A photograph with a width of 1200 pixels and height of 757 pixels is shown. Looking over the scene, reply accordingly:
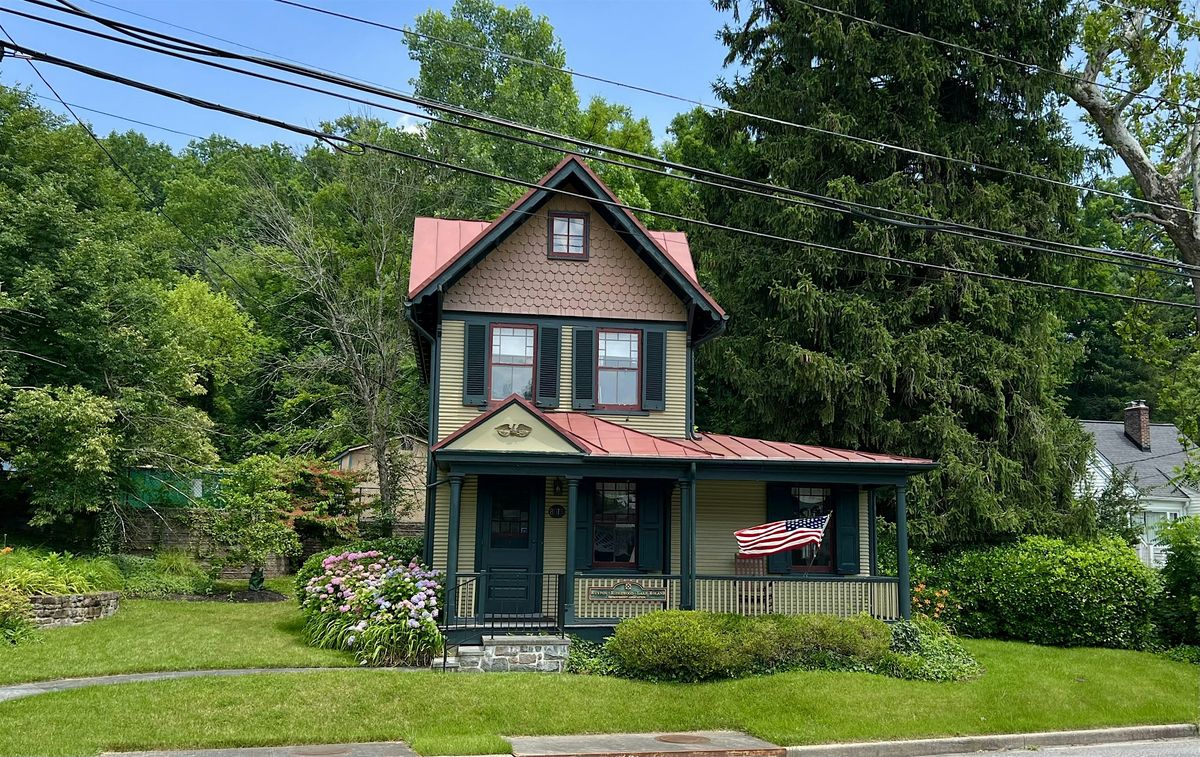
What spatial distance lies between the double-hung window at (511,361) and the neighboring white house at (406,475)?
39.0 ft

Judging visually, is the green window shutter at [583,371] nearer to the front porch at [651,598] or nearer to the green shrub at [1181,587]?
the front porch at [651,598]

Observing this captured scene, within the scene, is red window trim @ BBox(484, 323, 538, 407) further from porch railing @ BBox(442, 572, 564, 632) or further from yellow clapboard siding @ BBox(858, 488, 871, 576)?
yellow clapboard siding @ BBox(858, 488, 871, 576)

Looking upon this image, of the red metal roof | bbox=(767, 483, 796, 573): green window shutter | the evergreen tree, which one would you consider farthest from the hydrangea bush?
the evergreen tree

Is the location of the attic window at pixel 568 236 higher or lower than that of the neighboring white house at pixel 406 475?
higher

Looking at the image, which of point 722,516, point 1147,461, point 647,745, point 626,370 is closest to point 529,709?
point 647,745

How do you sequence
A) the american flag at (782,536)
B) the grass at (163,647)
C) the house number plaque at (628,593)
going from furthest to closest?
the house number plaque at (628,593) < the american flag at (782,536) < the grass at (163,647)

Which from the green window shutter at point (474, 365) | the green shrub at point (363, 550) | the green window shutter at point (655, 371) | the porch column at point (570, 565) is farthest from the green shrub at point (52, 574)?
the green window shutter at point (655, 371)

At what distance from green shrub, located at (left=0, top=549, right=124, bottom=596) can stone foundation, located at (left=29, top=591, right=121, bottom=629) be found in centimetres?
16

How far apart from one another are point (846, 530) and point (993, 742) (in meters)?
6.86

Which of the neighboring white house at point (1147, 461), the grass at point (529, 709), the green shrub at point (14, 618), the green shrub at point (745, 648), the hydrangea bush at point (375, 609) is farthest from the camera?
the neighboring white house at point (1147, 461)

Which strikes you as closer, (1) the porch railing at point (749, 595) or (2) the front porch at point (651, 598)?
(2) the front porch at point (651, 598)

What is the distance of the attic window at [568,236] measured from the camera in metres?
18.9

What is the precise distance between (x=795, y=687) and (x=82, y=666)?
1001 centimetres

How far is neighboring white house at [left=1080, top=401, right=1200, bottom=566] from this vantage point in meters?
36.1
